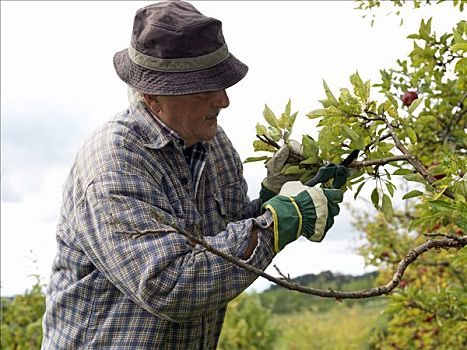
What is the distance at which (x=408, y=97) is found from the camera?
3205 mm

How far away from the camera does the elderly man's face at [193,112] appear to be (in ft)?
8.09

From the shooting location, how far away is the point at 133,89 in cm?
265

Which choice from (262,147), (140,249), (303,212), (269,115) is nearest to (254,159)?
(262,147)

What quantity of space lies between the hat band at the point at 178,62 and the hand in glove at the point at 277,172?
0.33m

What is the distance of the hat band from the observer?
2.43m

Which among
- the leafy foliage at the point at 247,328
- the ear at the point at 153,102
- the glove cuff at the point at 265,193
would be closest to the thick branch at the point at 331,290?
the glove cuff at the point at 265,193

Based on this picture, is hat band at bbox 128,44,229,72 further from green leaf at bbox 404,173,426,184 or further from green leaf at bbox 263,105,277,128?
green leaf at bbox 404,173,426,184

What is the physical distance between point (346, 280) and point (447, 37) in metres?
10.4

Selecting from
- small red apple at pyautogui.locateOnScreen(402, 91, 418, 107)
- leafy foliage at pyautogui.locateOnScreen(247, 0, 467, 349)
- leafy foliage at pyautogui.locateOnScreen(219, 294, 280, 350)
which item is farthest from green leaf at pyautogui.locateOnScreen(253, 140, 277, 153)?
leafy foliage at pyautogui.locateOnScreen(219, 294, 280, 350)

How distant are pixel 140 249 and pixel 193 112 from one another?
1.55 feet

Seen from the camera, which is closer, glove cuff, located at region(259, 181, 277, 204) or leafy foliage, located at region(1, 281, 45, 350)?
glove cuff, located at region(259, 181, 277, 204)

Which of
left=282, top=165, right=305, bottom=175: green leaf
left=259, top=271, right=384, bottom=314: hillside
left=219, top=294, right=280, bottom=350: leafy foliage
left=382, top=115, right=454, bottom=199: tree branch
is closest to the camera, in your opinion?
left=382, top=115, right=454, bottom=199: tree branch

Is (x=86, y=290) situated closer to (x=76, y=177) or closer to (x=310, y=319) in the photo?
(x=76, y=177)

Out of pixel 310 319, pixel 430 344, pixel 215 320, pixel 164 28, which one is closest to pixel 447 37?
pixel 164 28
